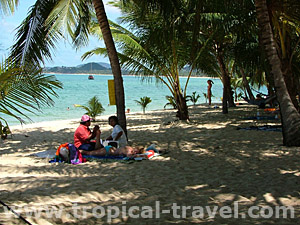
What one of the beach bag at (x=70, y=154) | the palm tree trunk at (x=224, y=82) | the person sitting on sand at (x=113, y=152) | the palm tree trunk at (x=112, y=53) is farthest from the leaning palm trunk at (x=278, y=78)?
the palm tree trunk at (x=224, y=82)

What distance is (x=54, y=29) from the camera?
27.5 feet

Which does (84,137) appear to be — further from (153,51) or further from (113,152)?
(153,51)

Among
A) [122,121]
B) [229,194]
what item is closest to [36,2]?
[122,121]

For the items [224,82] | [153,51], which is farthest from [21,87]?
[224,82]

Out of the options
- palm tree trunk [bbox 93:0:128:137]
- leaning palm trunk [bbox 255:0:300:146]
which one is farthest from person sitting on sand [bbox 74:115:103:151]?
leaning palm trunk [bbox 255:0:300:146]

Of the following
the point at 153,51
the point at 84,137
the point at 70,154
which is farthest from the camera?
the point at 153,51

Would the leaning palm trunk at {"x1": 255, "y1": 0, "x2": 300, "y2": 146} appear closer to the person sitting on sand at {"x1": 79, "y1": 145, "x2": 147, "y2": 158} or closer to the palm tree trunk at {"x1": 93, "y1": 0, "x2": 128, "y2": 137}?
the person sitting on sand at {"x1": 79, "y1": 145, "x2": 147, "y2": 158}

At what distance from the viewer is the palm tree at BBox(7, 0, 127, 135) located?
8312mm

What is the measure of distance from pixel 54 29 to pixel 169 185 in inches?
207

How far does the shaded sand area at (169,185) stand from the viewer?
12.0 feet

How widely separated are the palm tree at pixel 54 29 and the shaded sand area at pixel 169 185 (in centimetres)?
213

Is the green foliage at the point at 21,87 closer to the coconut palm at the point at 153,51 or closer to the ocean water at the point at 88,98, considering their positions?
the ocean water at the point at 88,98

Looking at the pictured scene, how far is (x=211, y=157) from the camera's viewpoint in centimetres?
682

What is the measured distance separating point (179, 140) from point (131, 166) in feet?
9.87
